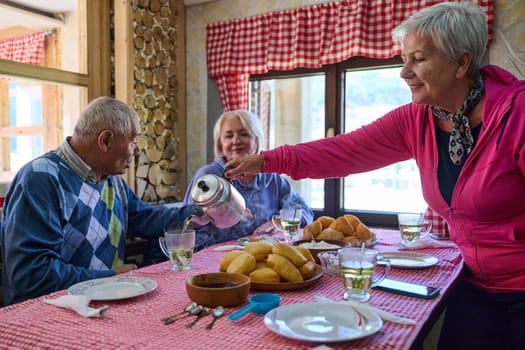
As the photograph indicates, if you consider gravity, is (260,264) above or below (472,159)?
below

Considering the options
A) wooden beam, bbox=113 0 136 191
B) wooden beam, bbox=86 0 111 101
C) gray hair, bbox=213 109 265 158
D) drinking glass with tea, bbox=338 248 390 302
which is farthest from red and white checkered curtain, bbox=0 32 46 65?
drinking glass with tea, bbox=338 248 390 302

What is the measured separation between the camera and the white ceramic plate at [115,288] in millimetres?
1090

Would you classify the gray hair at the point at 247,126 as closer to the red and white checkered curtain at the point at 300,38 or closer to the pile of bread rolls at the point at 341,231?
the red and white checkered curtain at the point at 300,38

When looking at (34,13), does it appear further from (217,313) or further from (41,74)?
(217,313)

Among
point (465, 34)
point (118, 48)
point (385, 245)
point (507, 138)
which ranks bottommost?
point (385, 245)

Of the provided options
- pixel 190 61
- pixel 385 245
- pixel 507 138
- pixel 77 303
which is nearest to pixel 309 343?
pixel 77 303

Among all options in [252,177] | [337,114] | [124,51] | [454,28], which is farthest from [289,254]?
[124,51]

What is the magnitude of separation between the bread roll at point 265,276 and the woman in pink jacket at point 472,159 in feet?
1.65

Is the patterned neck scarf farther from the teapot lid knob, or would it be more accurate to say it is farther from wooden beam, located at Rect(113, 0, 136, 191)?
wooden beam, located at Rect(113, 0, 136, 191)

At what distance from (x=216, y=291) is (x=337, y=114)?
2.37m

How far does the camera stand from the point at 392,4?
2793 mm

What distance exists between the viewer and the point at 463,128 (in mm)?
1407

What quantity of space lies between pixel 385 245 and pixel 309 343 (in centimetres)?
105

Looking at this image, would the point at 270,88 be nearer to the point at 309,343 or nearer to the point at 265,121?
the point at 265,121
